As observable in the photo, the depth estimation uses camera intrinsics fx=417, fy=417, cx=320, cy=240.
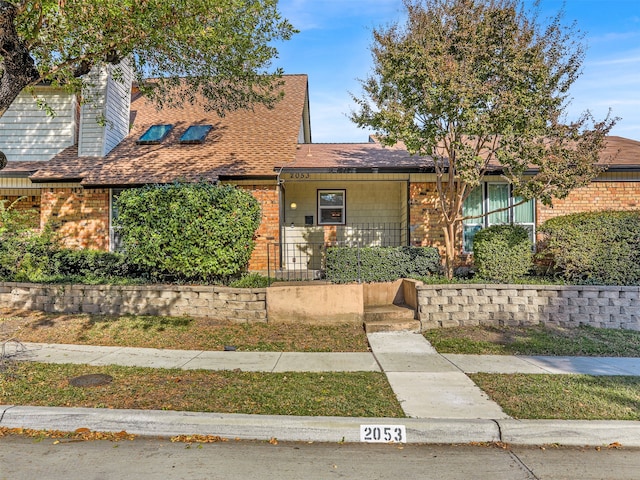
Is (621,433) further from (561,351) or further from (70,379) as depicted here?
(70,379)

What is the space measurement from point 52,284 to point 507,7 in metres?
10.1

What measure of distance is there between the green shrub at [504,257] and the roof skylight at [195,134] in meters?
8.41

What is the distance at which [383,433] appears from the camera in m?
3.85

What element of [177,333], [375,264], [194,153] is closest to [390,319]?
[375,264]

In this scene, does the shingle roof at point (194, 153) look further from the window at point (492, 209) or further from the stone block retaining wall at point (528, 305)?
the stone block retaining wall at point (528, 305)

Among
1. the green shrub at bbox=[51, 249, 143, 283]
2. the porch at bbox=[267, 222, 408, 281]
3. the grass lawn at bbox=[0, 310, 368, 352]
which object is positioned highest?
the porch at bbox=[267, 222, 408, 281]

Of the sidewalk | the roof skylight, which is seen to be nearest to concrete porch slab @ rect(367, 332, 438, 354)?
the sidewalk

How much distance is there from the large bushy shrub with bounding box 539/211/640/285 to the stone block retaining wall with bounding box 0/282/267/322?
6015 millimetres

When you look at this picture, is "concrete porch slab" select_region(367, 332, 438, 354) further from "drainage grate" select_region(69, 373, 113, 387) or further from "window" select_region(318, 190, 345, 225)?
"window" select_region(318, 190, 345, 225)

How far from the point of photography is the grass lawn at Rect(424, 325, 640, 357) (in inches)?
257

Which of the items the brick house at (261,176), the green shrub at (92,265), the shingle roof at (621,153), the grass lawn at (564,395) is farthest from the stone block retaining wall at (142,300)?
the shingle roof at (621,153)

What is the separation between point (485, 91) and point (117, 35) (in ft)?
20.2

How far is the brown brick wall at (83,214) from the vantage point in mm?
11133

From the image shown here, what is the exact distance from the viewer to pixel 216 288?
26.3ft
